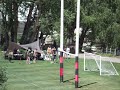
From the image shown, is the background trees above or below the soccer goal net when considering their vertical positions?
above

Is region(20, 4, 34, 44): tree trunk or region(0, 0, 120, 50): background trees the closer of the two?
region(0, 0, 120, 50): background trees

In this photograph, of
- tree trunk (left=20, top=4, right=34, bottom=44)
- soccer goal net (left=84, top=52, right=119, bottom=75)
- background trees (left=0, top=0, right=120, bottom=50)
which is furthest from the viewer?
tree trunk (left=20, top=4, right=34, bottom=44)

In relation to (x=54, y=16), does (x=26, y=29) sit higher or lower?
lower

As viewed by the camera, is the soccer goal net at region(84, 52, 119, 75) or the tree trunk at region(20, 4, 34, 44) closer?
the soccer goal net at region(84, 52, 119, 75)

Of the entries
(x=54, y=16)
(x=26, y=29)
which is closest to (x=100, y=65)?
(x=54, y=16)

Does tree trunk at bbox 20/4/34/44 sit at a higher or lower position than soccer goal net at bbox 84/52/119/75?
higher

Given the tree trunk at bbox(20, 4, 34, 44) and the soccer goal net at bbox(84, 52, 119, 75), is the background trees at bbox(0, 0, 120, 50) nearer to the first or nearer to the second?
the tree trunk at bbox(20, 4, 34, 44)

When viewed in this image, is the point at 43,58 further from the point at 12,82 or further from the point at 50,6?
the point at 12,82

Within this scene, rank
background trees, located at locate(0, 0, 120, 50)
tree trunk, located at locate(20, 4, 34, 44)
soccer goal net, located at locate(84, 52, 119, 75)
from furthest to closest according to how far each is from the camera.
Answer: tree trunk, located at locate(20, 4, 34, 44), background trees, located at locate(0, 0, 120, 50), soccer goal net, located at locate(84, 52, 119, 75)

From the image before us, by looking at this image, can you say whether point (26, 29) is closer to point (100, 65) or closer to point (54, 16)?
point (54, 16)

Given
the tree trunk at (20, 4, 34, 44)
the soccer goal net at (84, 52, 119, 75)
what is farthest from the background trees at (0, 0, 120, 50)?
the soccer goal net at (84, 52, 119, 75)

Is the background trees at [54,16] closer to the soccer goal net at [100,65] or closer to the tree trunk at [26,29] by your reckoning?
the tree trunk at [26,29]

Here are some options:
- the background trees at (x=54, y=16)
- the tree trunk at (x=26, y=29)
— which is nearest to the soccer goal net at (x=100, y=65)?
the background trees at (x=54, y=16)

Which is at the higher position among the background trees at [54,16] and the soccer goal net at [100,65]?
the background trees at [54,16]
